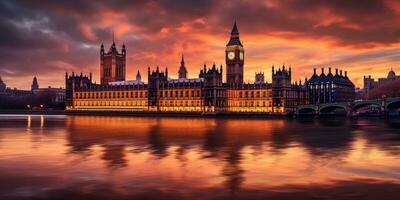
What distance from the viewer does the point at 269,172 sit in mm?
25047

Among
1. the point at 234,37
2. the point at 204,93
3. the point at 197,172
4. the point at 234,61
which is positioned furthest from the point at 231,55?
the point at 197,172

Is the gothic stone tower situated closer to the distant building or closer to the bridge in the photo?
the bridge

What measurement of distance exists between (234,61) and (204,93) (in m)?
31.5

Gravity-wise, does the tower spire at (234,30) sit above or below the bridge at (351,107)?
above

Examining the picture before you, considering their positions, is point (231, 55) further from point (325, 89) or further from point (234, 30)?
point (325, 89)

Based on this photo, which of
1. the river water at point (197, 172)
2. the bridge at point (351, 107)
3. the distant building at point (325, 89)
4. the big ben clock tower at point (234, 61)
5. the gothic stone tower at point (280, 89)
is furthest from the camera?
the big ben clock tower at point (234, 61)

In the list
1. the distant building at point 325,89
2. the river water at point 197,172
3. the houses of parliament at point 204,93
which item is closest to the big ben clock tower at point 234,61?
the houses of parliament at point 204,93

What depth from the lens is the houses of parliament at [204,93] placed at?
484 feet

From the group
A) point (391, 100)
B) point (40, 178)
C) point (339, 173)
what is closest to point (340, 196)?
point (339, 173)

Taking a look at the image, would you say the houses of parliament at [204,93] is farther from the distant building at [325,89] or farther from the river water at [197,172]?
the river water at [197,172]

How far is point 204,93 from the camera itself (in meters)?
152

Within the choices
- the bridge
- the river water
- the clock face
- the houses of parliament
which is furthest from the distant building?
the river water

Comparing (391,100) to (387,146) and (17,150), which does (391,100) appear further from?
(17,150)

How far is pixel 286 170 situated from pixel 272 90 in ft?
399
